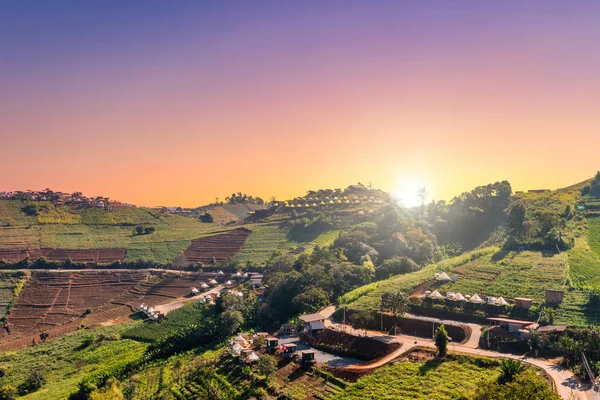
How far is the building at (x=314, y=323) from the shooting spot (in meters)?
44.6

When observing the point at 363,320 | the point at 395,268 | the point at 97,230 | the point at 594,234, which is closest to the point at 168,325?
the point at 363,320

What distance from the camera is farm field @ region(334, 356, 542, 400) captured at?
29.8 meters

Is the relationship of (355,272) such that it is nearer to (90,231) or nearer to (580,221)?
(580,221)

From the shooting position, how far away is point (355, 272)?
203 ft

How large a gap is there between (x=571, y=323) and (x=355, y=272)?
29056 millimetres

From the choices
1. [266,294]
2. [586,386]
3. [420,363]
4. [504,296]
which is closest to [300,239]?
[266,294]

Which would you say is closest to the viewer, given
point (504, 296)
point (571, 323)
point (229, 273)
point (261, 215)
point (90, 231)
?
point (571, 323)

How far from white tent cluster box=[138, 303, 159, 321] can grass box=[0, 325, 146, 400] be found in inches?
248

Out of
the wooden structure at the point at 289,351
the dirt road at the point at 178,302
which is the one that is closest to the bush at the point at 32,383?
the dirt road at the point at 178,302

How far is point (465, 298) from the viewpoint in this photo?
46031mm

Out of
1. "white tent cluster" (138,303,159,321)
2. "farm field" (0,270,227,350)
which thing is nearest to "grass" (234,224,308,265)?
"farm field" (0,270,227,350)

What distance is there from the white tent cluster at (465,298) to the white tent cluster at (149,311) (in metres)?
43.1

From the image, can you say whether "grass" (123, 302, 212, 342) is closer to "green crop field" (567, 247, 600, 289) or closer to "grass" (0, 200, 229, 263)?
"grass" (0, 200, 229, 263)

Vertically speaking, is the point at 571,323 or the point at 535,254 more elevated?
the point at 535,254
